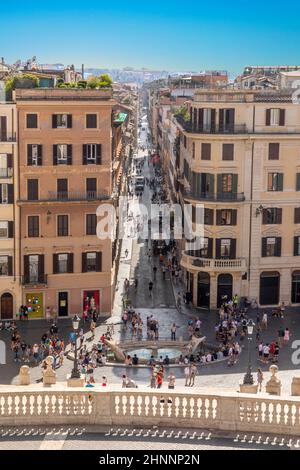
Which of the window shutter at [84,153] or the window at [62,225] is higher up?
the window shutter at [84,153]

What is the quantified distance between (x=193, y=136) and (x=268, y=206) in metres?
8.04

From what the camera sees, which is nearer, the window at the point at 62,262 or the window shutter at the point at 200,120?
the window at the point at 62,262

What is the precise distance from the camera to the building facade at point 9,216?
209 ft

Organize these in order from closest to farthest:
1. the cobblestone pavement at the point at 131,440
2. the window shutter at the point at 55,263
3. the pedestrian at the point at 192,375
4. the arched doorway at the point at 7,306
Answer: the cobblestone pavement at the point at 131,440, the pedestrian at the point at 192,375, the window shutter at the point at 55,263, the arched doorway at the point at 7,306

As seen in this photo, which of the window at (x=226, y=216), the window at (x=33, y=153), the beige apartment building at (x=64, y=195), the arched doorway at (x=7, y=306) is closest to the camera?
the beige apartment building at (x=64, y=195)

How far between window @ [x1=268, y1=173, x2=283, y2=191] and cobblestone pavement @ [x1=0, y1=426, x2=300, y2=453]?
156 ft

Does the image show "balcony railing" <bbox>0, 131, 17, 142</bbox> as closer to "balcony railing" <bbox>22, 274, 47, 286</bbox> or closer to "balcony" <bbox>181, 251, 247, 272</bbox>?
"balcony railing" <bbox>22, 274, 47, 286</bbox>

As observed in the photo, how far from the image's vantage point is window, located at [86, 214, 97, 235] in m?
66.3

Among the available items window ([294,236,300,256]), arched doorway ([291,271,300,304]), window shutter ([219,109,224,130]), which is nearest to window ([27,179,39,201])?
window shutter ([219,109,224,130])

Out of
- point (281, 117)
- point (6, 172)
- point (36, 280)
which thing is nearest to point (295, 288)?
point (281, 117)

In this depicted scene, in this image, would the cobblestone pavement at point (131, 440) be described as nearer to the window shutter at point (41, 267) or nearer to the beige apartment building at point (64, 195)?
the beige apartment building at point (64, 195)

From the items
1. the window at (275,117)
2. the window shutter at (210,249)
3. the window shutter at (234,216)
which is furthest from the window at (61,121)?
the window at (275,117)
